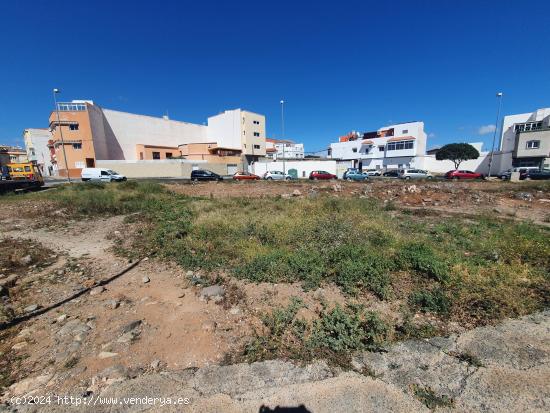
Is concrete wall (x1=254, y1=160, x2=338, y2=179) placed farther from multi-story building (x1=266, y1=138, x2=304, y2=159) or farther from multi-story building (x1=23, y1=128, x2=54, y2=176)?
multi-story building (x1=23, y1=128, x2=54, y2=176)

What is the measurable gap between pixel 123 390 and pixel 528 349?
4.48m

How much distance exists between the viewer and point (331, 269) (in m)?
4.60

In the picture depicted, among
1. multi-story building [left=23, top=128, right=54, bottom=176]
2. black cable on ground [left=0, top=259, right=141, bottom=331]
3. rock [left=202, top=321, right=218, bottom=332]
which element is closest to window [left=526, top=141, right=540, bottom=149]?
rock [left=202, top=321, right=218, bottom=332]

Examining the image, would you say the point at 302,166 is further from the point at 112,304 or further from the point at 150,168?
the point at 112,304

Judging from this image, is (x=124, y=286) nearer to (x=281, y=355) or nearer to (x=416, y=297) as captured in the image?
(x=281, y=355)

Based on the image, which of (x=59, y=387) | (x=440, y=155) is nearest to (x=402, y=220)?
(x=59, y=387)

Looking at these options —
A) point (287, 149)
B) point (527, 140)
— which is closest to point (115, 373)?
point (527, 140)

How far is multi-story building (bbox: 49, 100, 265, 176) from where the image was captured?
37.8 metres

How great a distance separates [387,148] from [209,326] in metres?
53.7

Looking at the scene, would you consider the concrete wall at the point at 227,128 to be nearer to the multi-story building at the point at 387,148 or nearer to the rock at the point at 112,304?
the multi-story building at the point at 387,148

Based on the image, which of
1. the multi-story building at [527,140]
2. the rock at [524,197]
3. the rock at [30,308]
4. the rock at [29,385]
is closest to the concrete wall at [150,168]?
the rock at [30,308]

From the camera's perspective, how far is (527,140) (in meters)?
33.7

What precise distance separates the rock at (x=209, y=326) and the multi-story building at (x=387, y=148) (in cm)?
5149

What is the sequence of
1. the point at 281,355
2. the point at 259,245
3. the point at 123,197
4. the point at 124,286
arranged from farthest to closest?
the point at 123,197 → the point at 259,245 → the point at 124,286 → the point at 281,355
